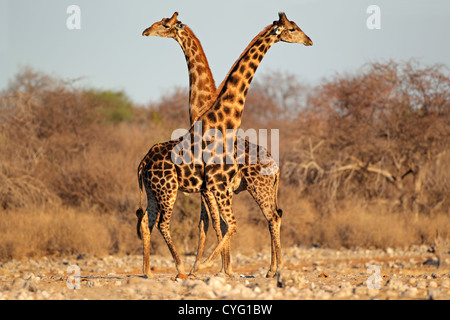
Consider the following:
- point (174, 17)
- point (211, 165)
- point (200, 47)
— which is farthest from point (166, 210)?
point (174, 17)

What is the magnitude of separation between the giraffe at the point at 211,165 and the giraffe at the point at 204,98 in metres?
0.30

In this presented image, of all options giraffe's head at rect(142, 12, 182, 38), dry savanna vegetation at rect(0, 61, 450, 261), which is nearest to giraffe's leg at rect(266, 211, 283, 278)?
giraffe's head at rect(142, 12, 182, 38)

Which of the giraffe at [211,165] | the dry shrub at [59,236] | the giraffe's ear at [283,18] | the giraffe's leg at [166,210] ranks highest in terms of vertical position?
the giraffe's ear at [283,18]

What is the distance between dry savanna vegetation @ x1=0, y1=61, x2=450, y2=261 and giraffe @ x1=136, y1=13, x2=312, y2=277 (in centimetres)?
632

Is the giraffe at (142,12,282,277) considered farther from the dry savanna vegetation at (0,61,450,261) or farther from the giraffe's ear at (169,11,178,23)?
the dry savanna vegetation at (0,61,450,261)

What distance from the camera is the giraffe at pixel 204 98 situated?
28.1ft

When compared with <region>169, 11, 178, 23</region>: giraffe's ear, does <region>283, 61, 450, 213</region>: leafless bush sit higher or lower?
lower

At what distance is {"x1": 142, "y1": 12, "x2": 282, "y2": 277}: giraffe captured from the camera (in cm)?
858

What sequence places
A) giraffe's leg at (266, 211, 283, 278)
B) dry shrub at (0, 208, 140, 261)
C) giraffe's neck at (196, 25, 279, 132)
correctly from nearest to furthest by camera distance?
giraffe's neck at (196, 25, 279, 132) → giraffe's leg at (266, 211, 283, 278) → dry shrub at (0, 208, 140, 261)

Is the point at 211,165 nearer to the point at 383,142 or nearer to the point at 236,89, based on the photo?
A: the point at 236,89

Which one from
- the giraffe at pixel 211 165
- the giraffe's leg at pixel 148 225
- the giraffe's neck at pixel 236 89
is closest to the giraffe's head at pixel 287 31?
the giraffe at pixel 211 165

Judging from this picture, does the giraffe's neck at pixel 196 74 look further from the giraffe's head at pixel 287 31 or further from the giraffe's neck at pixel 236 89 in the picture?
the giraffe's head at pixel 287 31

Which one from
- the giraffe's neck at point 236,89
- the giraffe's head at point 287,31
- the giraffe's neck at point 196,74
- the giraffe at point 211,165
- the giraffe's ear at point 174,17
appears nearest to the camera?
the giraffe at point 211,165
